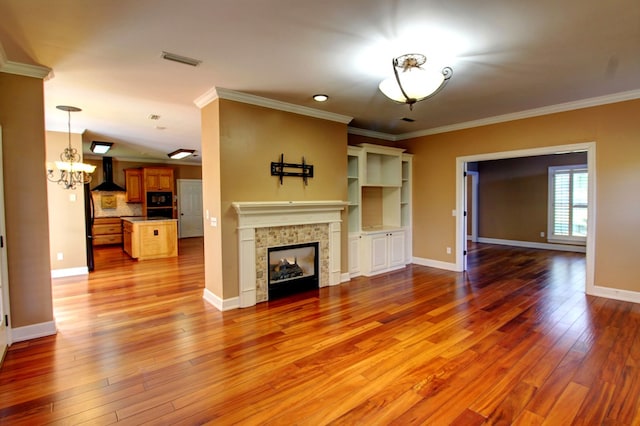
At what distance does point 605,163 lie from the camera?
14.3ft

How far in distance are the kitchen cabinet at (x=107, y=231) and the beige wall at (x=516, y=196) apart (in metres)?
10.5

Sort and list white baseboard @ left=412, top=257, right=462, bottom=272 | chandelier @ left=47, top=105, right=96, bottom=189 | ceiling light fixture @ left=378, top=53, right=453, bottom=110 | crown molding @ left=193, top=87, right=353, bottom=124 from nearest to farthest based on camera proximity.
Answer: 1. ceiling light fixture @ left=378, top=53, right=453, bottom=110
2. crown molding @ left=193, top=87, right=353, bottom=124
3. chandelier @ left=47, top=105, right=96, bottom=189
4. white baseboard @ left=412, top=257, right=462, bottom=272

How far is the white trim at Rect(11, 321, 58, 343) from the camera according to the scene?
3.18 meters

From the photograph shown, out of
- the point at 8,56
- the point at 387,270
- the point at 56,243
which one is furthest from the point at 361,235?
the point at 56,243

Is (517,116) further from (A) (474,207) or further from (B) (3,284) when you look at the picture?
(B) (3,284)

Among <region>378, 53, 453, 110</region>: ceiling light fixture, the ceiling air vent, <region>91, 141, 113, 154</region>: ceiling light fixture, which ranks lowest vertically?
<region>378, 53, 453, 110</region>: ceiling light fixture

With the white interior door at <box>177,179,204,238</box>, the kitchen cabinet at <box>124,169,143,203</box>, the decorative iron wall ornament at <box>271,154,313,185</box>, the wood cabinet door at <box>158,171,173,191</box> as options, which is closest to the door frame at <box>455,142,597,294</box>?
the decorative iron wall ornament at <box>271,154,313,185</box>

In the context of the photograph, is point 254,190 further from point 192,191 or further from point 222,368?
point 192,191

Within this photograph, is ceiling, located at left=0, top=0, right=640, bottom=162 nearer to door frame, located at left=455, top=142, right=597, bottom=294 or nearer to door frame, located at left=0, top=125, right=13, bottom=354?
door frame, located at left=455, top=142, right=597, bottom=294

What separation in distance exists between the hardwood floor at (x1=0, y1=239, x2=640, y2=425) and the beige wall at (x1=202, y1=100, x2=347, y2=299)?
119 centimetres

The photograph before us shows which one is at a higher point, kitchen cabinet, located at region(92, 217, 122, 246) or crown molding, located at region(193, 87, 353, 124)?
crown molding, located at region(193, 87, 353, 124)

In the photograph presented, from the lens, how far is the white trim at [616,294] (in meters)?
4.21

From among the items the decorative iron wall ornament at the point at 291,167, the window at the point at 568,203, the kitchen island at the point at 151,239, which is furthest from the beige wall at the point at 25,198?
the window at the point at 568,203

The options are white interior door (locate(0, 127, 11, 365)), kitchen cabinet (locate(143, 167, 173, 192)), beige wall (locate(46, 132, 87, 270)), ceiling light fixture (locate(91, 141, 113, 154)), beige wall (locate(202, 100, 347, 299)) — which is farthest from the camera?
kitchen cabinet (locate(143, 167, 173, 192))
